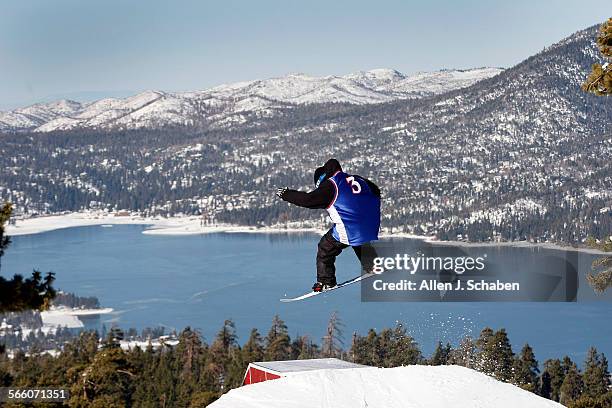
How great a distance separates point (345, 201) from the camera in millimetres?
7438

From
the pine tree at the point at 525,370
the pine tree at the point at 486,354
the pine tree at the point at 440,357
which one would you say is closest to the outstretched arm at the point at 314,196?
the pine tree at the point at 486,354

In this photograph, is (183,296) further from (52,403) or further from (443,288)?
(443,288)

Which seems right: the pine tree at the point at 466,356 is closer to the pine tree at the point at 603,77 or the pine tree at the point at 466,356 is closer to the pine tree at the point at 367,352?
the pine tree at the point at 367,352

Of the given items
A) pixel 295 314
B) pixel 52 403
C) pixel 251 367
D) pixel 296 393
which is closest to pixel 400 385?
pixel 296 393

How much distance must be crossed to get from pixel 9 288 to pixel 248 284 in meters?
159

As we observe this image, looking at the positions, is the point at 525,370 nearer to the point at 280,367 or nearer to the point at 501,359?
the point at 501,359

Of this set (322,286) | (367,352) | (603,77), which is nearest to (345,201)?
(322,286)

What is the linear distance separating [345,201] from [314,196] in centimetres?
29

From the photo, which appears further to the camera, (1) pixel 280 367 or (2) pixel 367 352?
(2) pixel 367 352

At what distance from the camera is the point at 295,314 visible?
13688 centimetres

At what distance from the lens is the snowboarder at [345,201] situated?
7.37 m

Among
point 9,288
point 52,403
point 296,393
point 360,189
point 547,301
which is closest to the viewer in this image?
point 360,189

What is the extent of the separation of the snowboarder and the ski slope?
4570 mm

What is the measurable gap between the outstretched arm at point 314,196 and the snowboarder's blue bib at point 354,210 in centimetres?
5
